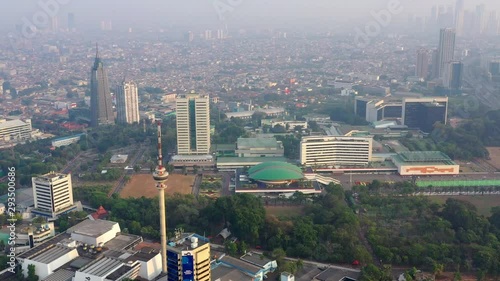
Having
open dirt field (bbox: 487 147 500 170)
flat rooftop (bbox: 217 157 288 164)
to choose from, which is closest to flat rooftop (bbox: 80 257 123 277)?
flat rooftop (bbox: 217 157 288 164)

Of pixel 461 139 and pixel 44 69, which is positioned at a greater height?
pixel 44 69

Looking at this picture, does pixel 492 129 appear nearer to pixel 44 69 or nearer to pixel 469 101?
pixel 469 101

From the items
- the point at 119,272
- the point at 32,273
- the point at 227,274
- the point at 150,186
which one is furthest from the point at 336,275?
the point at 150,186

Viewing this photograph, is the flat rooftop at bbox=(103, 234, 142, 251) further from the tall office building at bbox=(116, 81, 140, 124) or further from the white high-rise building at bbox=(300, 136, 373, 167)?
the tall office building at bbox=(116, 81, 140, 124)

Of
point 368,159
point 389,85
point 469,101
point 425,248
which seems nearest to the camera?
point 425,248

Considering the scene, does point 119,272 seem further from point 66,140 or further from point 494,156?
point 494,156

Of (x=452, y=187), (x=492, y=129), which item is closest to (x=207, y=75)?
(x=492, y=129)

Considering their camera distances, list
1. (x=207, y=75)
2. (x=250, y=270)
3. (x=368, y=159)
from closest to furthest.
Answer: (x=250, y=270) → (x=368, y=159) → (x=207, y=75)
